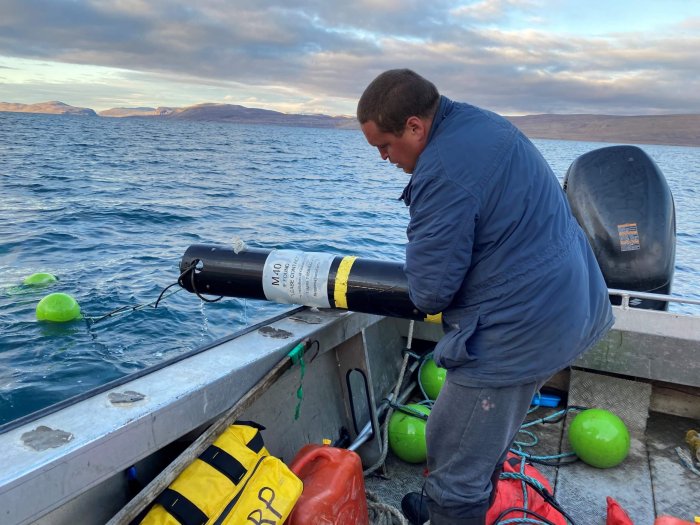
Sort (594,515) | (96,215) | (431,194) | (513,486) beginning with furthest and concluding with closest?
(96,215) → (594,515) → (513,486) → (431,194)

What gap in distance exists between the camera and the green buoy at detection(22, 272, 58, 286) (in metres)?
9.34

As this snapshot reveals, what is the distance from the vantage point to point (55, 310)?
7.79 metres

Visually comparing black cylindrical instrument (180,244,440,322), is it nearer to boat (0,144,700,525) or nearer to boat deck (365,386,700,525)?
boat (0,144,700,525)

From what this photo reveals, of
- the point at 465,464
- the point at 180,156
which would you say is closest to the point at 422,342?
the point at 465,464

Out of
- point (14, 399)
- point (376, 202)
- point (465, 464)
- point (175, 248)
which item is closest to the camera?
point (465, 464)

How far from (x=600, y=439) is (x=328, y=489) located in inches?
77.0

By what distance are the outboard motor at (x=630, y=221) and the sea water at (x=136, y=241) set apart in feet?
13.4

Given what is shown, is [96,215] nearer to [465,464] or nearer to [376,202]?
[376,202]

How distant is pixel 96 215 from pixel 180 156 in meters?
27.7

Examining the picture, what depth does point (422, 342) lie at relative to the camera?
197 inches

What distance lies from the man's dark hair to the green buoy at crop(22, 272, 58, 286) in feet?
29.1

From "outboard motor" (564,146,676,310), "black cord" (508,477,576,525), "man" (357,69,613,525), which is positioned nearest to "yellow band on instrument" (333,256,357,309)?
"man" (357,69,613,525)

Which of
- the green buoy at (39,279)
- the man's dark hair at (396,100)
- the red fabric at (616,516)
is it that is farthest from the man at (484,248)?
the green buoy at (39,279)

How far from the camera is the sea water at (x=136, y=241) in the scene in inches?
285
